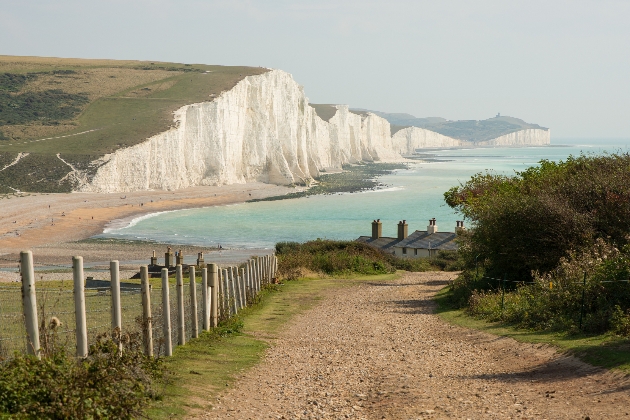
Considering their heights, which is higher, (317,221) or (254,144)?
(254,144)

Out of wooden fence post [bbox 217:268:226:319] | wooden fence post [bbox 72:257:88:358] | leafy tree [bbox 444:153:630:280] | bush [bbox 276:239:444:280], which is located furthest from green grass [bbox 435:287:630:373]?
bush [bbox 276:239:444:280]

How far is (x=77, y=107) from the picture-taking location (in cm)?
12950

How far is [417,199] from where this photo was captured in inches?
4572

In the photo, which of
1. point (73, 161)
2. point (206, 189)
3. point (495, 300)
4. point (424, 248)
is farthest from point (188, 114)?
point (495, 300)

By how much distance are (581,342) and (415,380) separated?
11.8ft

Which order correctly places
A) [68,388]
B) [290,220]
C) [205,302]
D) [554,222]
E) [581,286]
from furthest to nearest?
[290,220] < [554,222] < [581,286] < [205,302] < [68,388]

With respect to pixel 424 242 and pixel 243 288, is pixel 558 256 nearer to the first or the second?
pixel 243 288

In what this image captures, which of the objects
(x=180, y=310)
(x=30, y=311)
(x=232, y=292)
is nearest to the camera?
(x=30, y=311)

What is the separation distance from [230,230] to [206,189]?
109 feet

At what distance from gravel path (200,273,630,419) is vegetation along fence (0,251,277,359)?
1547mm

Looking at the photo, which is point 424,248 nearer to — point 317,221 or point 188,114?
point 317,221

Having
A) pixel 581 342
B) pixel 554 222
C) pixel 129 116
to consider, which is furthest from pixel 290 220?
pixel 581 342

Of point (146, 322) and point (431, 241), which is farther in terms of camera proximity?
point (431, 241)

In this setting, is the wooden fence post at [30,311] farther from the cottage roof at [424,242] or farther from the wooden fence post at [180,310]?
the cottage roof at [424,242]
